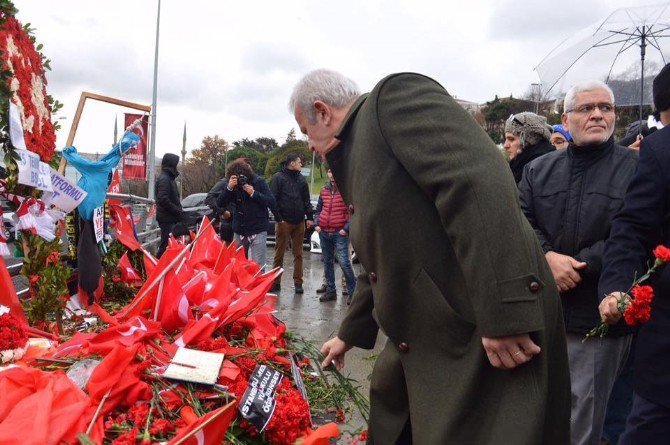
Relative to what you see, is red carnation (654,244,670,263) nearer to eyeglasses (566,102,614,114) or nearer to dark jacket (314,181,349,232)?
eyeglasses (566,102,614,114)

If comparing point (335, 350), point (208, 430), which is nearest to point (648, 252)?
point (335, 350)

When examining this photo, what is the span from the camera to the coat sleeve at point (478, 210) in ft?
5.06

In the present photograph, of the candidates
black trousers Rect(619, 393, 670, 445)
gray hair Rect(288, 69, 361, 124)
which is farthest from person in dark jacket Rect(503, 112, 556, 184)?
gray hair Rect(288, 69, 361, 124)

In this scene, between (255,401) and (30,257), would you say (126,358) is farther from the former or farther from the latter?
(30,257)

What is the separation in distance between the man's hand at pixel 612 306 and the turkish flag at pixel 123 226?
14.2 feet

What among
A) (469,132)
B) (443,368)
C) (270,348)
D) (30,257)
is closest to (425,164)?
(469,132)

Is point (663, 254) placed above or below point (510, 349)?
above

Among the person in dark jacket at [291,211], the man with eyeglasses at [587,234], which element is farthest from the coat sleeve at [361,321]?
the person in dark jacket at [291,211]

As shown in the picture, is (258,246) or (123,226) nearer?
(123,226)

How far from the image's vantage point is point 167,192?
903 cm

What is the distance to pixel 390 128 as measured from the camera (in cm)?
172

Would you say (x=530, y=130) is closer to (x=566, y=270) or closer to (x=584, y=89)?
(x=584, y=89)

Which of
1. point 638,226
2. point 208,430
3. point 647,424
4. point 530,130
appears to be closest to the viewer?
point 208,430

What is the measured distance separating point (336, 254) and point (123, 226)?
3.24 metres
